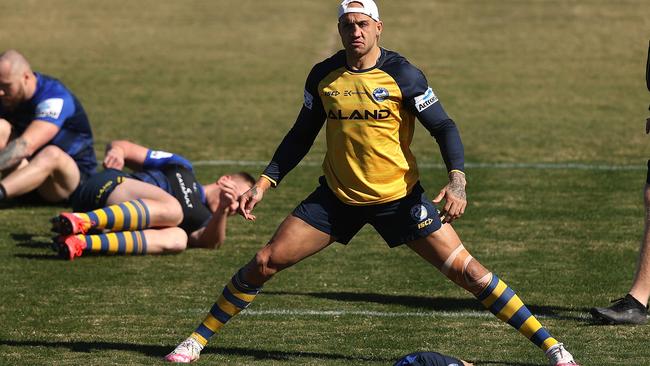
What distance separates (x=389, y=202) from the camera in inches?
318

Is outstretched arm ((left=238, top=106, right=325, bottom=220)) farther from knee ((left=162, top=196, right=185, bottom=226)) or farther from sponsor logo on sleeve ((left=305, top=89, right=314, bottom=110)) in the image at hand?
knee ((left=162, top=196, right=185, bottom=226))

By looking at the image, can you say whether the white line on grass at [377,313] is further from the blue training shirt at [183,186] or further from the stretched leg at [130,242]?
the blue training shirt at [183,186]

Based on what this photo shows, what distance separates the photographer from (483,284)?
26.2ft

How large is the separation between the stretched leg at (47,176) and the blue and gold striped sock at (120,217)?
1648 mm

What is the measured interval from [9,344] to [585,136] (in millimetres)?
10457

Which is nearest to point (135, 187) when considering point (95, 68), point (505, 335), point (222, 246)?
point (222, 246)

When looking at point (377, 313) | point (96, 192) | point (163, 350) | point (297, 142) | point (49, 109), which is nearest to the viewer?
point (297, 142)

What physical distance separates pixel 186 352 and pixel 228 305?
378 millimetres

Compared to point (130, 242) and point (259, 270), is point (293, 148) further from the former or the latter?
point (130, 242)

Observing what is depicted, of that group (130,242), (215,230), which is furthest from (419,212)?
(130,242)

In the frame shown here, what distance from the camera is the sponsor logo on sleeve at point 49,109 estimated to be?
517 inches

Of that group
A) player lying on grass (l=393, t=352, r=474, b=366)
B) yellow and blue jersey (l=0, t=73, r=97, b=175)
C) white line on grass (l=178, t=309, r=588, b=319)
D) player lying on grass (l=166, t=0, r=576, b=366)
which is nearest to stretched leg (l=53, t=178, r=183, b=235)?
yellow and blue jersey (l=0, t=73, r=97, b=175)

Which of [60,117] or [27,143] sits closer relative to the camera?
[27,143]

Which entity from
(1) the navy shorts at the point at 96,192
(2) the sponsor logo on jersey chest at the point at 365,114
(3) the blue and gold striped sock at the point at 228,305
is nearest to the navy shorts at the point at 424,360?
(3) the blue and gold striped sock at the point at 228,305
